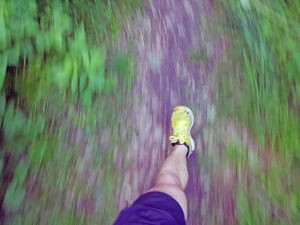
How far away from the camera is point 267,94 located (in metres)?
2.35

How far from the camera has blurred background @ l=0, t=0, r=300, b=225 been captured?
215cm

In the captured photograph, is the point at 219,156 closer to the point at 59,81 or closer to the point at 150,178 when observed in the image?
the point at 150,178

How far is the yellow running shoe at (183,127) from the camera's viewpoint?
2.33m

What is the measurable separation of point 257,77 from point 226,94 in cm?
23

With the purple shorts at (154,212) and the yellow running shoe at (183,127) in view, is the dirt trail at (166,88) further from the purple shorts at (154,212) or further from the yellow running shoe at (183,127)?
the purple shorts at (154,212)

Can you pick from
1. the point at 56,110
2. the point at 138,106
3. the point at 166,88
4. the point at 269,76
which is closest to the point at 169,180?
the point at 138,106

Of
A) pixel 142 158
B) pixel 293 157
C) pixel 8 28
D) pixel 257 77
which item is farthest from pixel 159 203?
pixel 8 28

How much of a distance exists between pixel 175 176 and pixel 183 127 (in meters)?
0.33

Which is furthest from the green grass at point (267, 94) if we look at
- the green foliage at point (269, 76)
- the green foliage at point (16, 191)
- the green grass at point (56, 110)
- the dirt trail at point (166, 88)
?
the green foliage at point (16, 191)

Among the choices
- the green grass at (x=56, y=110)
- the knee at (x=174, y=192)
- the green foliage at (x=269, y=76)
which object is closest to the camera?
the knee at (x=174, y=192)

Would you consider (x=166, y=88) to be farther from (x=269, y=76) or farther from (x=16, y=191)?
(x=16, y=191)

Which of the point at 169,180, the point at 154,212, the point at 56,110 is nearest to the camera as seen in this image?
the point at 154,212

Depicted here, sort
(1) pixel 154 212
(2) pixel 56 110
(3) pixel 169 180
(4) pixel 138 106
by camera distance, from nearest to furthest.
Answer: (1) pixel 154 212 < (3) pixel 169 180 < (2) pixel 56 110 < (4) pixel 138 106

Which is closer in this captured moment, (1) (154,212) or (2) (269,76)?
(1) (154,212)
